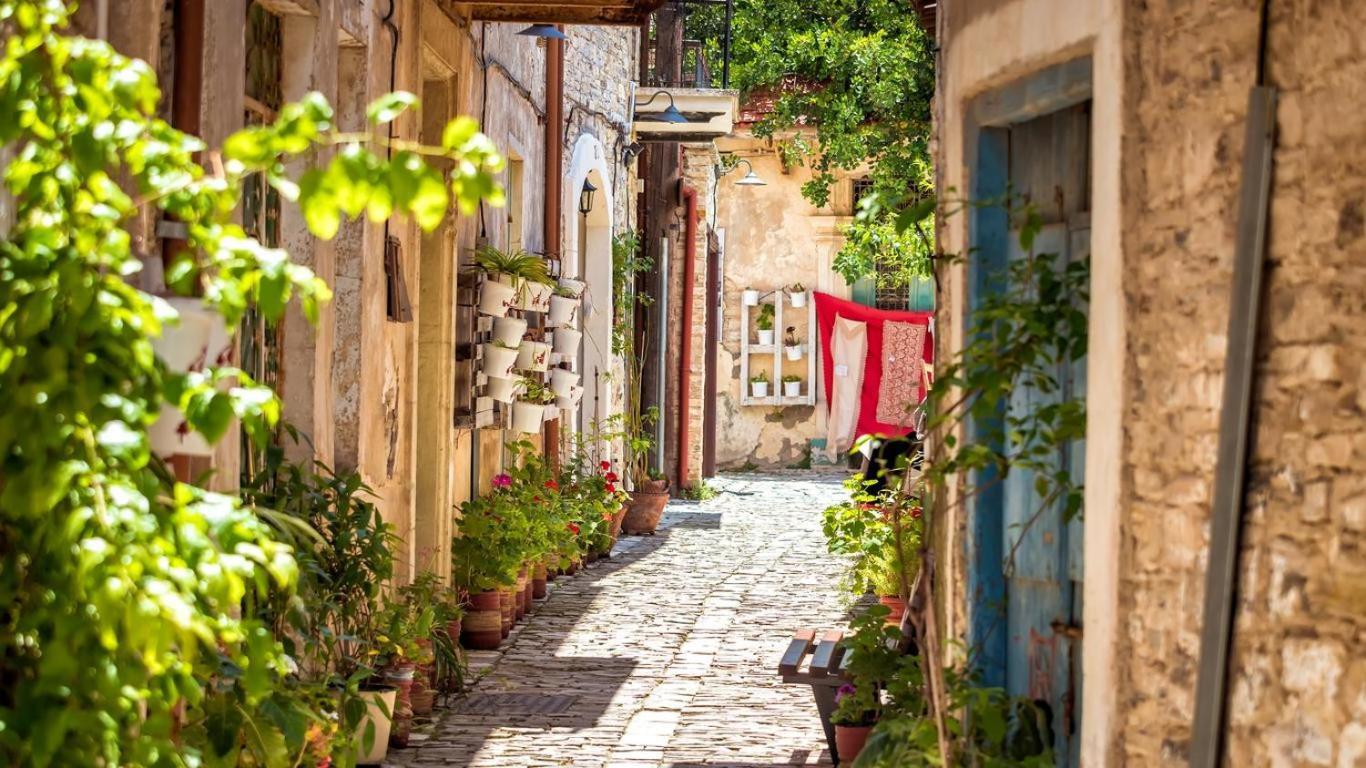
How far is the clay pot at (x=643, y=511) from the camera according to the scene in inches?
659

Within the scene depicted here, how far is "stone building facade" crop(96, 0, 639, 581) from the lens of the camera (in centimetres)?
570

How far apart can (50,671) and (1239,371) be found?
250 cm

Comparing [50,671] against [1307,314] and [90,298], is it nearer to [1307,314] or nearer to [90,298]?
[90,298]

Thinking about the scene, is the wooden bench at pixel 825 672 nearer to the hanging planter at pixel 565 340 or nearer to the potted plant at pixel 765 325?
the hanging planter at pixel 565 340

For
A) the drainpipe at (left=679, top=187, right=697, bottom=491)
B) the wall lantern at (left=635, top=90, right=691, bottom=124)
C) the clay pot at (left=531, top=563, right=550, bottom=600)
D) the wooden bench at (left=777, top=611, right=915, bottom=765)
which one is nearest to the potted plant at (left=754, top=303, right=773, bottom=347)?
the drainpipe at (left=679, top=187, right=697, bottom=491)

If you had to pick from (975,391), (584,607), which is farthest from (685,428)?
(975,391)

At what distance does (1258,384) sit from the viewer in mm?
4055

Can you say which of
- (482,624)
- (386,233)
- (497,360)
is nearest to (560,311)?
(497,360)

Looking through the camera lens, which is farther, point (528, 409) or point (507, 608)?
point (528, 409)

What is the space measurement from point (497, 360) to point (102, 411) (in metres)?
7.51

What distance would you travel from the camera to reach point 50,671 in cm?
317

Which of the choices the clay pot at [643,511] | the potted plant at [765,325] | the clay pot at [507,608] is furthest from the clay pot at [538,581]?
the potted plant at [765,325]

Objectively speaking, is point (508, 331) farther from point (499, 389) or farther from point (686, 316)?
point (686, 316)

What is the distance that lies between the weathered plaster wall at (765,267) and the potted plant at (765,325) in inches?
6.8
